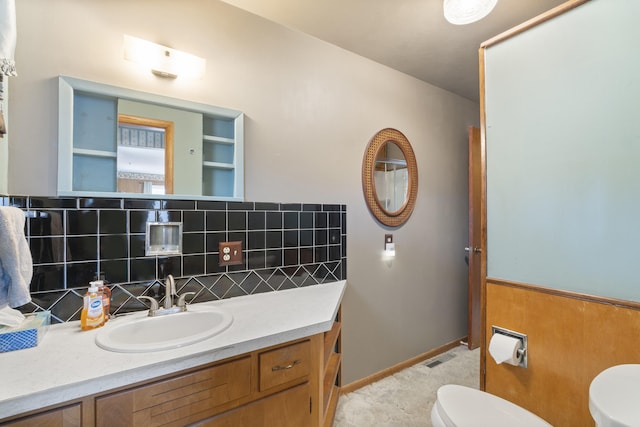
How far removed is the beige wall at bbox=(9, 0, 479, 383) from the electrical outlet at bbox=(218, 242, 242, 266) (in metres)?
0.27

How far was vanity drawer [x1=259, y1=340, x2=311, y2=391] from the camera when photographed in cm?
105

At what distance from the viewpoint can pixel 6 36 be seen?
2.72 ft

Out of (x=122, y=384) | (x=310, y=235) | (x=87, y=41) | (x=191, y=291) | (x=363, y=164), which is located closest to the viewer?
(x=122, y=384)

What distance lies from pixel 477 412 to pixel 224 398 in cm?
98

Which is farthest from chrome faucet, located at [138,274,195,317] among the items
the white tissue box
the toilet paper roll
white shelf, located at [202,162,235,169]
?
the toilet paper roll

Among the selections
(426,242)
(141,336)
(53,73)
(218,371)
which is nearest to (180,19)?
(53,73)

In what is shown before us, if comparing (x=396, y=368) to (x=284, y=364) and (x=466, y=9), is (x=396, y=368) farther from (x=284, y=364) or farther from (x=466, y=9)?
(x=466, y=9)

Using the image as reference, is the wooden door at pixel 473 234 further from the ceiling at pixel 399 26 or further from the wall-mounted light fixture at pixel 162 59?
the wall-mounted light fixture at pixel 162 59

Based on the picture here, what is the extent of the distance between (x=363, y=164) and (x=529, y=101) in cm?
104

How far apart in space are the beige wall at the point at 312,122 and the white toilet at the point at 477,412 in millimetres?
886

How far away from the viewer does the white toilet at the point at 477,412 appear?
1.10 meters

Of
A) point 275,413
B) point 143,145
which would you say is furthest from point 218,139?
point 275,413

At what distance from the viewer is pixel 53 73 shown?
1.19 meters

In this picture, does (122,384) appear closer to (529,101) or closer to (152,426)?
(152,426)
